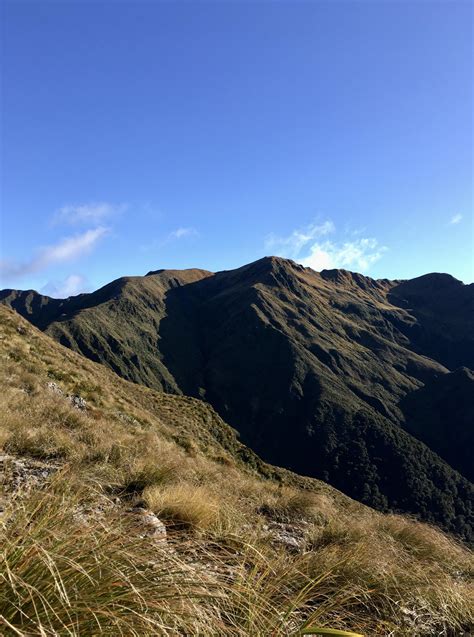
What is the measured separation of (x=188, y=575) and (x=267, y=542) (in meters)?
1.72

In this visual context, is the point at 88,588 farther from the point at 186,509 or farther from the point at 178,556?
the point at 186,509

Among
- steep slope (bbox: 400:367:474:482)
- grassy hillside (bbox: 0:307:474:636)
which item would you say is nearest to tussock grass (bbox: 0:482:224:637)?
grassy hillside (bbox: 0:307:474:636)

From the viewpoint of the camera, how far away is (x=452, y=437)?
143375 millimetres

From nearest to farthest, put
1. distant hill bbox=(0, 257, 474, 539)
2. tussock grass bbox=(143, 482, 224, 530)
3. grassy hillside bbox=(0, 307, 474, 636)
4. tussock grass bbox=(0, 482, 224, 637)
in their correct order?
tussock grass bbox=(0, 482, 224, 637) < grassy hillside bbox=(0, 307, 474, 636) < tussock grass bbox=(143, 482, 224, 530) < distant hill bbox=(0, 257, 474, 539)

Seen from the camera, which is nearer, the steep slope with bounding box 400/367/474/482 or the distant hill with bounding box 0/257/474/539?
the distant hill with bounding box 0/257/474/539

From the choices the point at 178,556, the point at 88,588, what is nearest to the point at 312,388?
the point at 178,556

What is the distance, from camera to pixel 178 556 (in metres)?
2.61

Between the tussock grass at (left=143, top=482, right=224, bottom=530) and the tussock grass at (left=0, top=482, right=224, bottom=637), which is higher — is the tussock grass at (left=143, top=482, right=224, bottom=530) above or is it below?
below

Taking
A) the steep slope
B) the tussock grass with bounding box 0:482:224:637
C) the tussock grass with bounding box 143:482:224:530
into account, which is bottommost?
the steep slope

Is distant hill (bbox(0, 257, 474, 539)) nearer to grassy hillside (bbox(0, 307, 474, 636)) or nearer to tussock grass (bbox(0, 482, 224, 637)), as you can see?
grassy hillside (bbox(0, 307, 474, 636))

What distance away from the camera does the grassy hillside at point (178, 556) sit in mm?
1910

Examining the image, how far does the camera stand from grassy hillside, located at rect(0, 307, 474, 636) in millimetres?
1910

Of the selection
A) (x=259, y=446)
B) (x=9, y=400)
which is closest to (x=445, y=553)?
(x=9, y=400)

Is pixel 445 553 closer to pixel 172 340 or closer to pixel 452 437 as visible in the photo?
pixel 452 437
